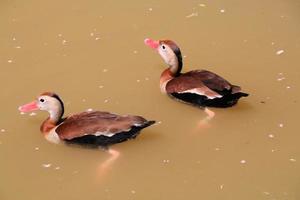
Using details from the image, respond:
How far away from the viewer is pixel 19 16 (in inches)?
210

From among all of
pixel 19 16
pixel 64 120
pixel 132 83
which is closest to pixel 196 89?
pixel 132 83

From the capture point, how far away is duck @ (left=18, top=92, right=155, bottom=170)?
3.67 metres

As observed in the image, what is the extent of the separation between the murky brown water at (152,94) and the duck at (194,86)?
102 mm

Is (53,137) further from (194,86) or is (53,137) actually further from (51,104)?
(194,86)

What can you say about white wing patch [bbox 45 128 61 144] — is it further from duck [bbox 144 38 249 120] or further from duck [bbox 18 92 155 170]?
duck [bbox 144 38 249 120]

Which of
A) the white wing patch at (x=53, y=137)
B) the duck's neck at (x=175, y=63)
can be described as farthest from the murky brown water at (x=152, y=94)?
the duck's neck at (x=175, y=63)

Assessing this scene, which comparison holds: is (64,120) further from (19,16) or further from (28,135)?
(19,16)

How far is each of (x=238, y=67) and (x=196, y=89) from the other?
70 centimetres

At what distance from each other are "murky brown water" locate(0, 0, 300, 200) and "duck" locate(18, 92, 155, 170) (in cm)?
10

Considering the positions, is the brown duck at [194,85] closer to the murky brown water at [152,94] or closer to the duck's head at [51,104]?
the murky brown water at [152,94]

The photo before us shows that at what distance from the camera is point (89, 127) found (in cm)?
367

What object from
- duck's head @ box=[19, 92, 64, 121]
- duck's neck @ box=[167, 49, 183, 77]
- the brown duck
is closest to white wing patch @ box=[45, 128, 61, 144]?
duck's head @ box=[19, 92, 64, 121]

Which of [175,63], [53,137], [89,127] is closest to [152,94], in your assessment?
Result: [175,63]

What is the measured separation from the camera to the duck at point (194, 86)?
3.95 meters
